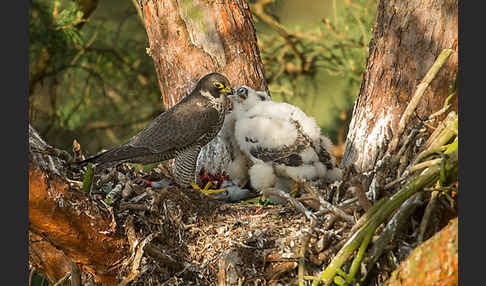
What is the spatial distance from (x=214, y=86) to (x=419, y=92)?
1.47 meters

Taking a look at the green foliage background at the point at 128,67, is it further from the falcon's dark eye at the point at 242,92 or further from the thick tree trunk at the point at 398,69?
the thick tree trunk at the point at 398,69

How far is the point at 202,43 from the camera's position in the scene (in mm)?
4504

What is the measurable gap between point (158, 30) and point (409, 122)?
211 centimetres

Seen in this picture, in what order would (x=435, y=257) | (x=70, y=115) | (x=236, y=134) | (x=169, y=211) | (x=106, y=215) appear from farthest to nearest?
(x=70, y=115), (x=236, y=134), (x=169, y=211), (x=106, y=215), (x=435, y=257)

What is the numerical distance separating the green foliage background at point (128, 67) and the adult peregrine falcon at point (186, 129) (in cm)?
232

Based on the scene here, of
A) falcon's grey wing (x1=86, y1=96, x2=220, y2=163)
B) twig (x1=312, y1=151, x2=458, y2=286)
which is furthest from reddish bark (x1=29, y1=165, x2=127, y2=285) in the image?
twig (x1=312, y1=151, x2=458, y2=286)

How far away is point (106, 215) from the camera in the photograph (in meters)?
2.99

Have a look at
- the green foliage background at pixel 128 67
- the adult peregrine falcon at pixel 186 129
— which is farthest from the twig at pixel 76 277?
the green foliage background at pixel 128 67

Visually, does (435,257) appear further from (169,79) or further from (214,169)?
(169,79)

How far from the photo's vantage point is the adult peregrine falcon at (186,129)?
161 inches

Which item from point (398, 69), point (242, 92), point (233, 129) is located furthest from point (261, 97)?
point (398, 69)

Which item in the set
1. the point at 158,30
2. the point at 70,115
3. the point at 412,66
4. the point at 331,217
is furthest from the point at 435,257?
the point at 70,115

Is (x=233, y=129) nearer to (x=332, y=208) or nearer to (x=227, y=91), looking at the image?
(x=227, y=91)

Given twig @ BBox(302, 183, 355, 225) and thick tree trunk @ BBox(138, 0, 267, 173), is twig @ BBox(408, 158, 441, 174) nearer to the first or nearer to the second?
twig @ BBox(302, 183, 355, 225)
